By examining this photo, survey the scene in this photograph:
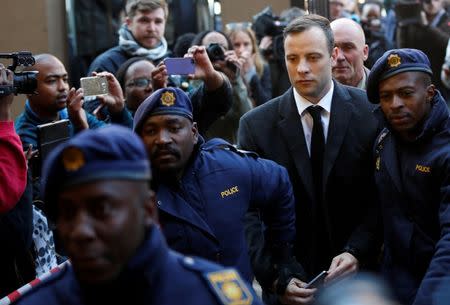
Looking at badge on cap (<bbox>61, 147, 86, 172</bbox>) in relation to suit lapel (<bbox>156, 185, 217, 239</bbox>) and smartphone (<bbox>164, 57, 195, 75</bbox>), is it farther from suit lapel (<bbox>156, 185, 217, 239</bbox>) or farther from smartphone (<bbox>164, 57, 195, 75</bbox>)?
smartphone (<bbox>164, 57, 195, 75</bbox>)

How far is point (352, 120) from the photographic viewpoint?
5.33 meters

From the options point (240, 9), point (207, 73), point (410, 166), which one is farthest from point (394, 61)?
point (240, 9)

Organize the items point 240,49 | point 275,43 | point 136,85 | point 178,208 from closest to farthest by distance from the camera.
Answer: point 178,208, point 136,85, point 240,49, point 275,43

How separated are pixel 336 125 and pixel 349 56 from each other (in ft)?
4.69

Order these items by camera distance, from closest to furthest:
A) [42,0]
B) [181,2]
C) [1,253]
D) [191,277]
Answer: [191,277], [1,253], [42,0], [181,2]

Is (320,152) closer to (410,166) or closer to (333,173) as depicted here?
(333,173)

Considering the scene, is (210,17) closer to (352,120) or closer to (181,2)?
(181,2)

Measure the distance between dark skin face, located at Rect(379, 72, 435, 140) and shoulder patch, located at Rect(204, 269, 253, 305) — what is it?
2296mm

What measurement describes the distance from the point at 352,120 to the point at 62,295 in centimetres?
296

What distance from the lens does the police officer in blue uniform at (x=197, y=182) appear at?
4.25 metres

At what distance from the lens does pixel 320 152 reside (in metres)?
5.25

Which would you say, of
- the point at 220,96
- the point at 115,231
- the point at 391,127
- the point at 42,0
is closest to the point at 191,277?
the point at 115,231

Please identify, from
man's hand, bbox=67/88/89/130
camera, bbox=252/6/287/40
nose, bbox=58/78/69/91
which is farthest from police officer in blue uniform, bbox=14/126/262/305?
camera, bbox=252/6/287/40

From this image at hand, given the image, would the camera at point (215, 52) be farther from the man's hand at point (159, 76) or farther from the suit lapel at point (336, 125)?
the suit lapel at point (336, 125)
